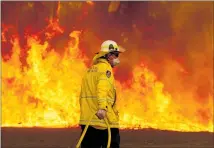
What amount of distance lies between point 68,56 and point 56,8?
152 cm

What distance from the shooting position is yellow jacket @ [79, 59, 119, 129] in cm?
596

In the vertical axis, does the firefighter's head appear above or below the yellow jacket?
above

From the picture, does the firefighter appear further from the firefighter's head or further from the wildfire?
the wildfire

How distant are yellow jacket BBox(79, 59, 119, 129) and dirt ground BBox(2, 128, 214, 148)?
553 centimetres

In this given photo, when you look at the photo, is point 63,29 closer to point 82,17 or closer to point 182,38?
point 82,17

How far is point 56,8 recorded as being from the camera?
16266 mm

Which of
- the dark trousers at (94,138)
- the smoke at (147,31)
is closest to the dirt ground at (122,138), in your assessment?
the smoke at (147,31)

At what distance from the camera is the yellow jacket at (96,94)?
5965 millimetres

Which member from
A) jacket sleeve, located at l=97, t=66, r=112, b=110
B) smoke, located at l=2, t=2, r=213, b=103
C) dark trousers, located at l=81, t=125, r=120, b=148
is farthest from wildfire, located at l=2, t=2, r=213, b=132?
jacket sleeve, located at l=97, t=66, r=112, b=110

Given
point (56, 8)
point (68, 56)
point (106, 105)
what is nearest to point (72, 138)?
point (68, 56)

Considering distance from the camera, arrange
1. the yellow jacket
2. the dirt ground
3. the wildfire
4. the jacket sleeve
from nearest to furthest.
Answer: the jacket sleeve
the yellow jacket
the dirt ground
the wildfire

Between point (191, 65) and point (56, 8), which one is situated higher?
point (56, 8)

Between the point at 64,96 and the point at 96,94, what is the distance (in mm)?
9865

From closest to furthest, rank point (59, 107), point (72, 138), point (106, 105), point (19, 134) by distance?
point (106, 105) → point (72, 138) → point (19, 134) → point (59, 107)
